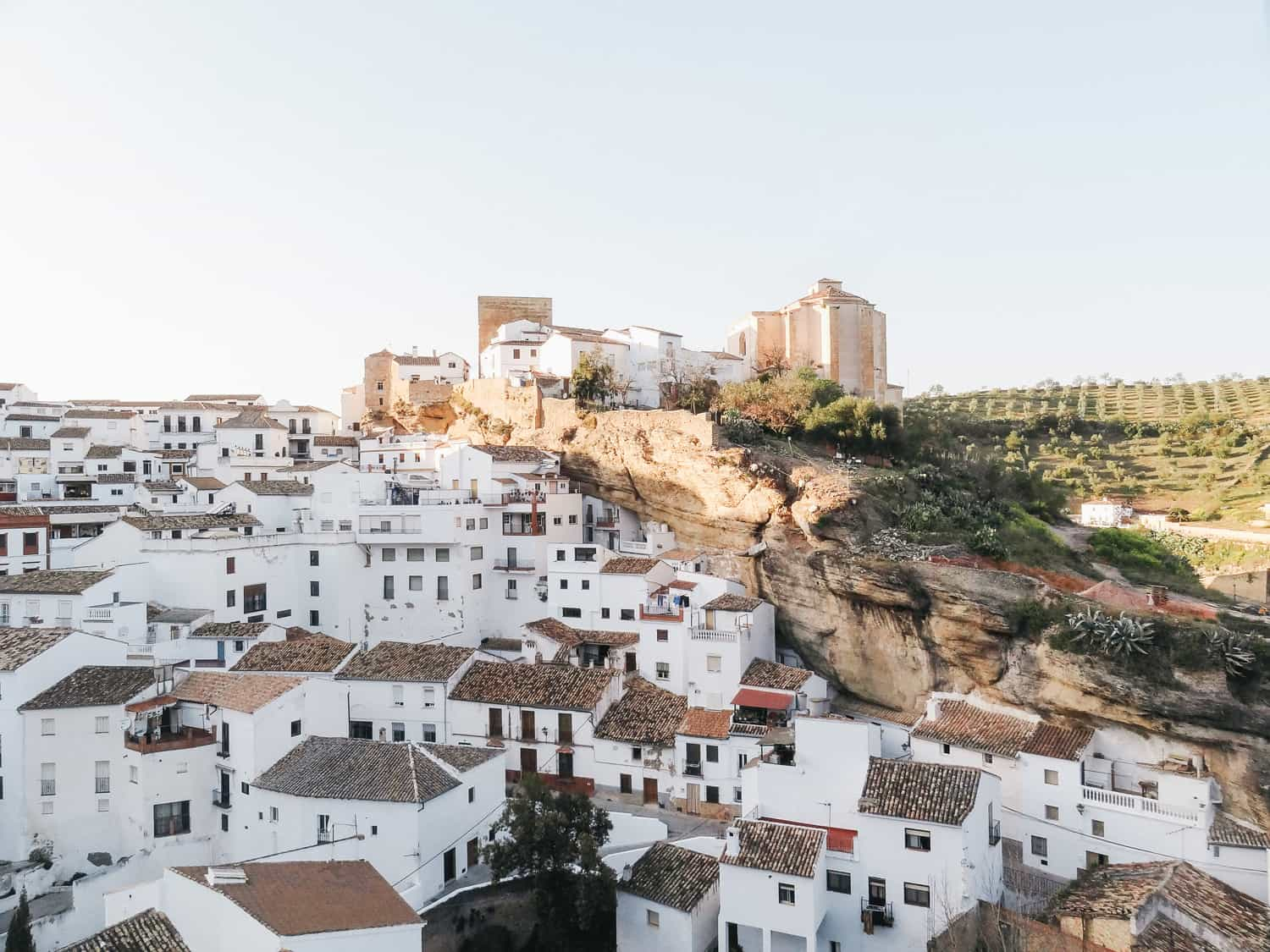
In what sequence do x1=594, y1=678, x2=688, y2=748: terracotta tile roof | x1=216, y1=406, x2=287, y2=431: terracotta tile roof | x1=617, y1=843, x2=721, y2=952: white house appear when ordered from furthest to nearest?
1. x1=216, y1=406, x2=287, y2=431: terracotta tile roof
2. x1=594, y1=678, x2=688, y2=748: terracotta tile roof
3. x1=617, y1=843, x2=721, y2=952: white house

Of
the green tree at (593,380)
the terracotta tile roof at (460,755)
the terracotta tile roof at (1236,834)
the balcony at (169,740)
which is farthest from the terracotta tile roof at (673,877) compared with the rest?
the green tree at (593,380)

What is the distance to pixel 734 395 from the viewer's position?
3725cm

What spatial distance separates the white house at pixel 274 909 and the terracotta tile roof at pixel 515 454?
2020cm

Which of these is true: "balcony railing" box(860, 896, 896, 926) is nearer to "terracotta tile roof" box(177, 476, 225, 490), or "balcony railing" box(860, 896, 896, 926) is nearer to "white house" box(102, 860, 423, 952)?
"white house" box(102, 860, 423, 952)

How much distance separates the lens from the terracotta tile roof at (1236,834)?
1911 cm

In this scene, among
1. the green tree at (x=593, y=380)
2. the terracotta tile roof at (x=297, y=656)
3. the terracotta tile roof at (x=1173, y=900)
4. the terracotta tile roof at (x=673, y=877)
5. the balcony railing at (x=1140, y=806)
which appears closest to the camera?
the terracotta tile roof at (x=1173, y=900)

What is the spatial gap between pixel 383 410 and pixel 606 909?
1489 inches

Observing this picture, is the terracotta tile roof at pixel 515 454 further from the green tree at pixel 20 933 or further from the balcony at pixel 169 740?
the green tree at pixel 20 933

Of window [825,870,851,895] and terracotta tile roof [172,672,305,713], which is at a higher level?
terracotta tile roof [172,672,305,713]

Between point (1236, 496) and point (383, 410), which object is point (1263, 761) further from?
point (383, 410)

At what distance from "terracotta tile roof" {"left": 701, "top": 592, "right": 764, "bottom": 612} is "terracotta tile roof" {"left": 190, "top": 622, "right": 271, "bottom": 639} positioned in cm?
1446

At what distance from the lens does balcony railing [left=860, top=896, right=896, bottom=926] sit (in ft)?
64.2

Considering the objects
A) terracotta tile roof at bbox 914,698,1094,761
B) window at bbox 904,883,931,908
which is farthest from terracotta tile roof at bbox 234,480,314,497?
window at bbox 904,883,931,908

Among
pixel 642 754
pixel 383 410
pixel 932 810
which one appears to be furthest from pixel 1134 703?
pixel 383 410
